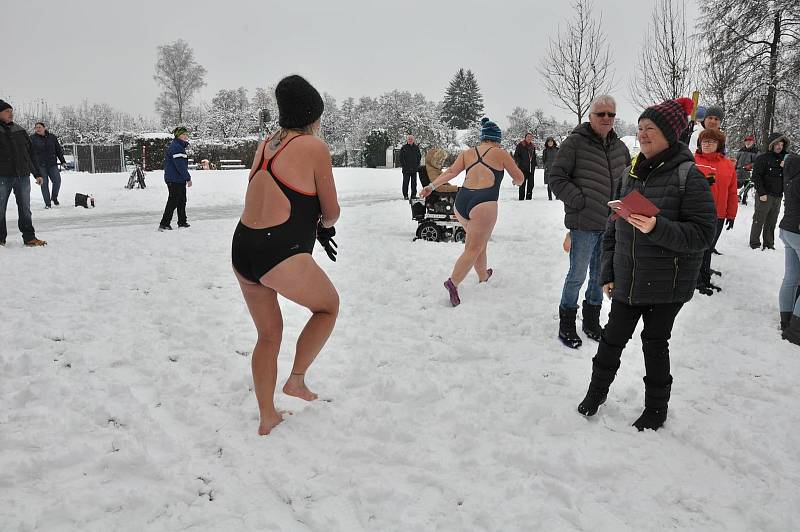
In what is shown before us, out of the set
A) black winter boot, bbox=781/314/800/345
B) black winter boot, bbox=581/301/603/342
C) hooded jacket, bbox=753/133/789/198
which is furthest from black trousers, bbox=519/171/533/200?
black winter boot, bbox=581/301/603/342

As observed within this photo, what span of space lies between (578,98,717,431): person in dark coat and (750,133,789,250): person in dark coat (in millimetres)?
6722

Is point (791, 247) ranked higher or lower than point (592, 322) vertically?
higher

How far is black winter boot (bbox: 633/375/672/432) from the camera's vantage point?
312 centimetres

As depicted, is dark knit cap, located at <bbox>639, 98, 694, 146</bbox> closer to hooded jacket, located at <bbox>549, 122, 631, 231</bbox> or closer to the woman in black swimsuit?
hooded jacket, located at <bbox>549, 122, 631, 231</bbox>

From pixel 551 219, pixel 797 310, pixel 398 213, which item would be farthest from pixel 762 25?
pixel 797 310

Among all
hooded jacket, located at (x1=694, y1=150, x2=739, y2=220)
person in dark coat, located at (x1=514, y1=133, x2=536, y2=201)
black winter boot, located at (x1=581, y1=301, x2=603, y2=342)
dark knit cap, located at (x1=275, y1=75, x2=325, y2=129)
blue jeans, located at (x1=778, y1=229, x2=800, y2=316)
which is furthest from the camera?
person in dark coat, located at (x1=514, y1=133, x2=536, y2=201)

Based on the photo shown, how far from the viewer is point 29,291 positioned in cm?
552

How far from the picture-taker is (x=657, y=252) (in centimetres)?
297

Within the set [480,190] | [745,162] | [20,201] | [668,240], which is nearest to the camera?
[668,240]

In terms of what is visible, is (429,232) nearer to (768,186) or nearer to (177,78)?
(768,186)

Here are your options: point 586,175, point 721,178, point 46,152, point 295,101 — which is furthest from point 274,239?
point 46,152

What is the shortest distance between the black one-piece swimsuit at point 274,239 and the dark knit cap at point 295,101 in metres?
0.14

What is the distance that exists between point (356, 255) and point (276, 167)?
550 cm

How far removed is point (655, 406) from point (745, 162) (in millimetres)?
13651
